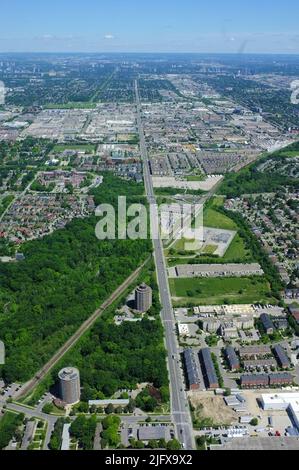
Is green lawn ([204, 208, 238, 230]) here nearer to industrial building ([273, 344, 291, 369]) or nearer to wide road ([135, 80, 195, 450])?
wide road ([135, 80, 195, 450])

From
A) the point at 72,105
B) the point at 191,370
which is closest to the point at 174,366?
the point at 191,370

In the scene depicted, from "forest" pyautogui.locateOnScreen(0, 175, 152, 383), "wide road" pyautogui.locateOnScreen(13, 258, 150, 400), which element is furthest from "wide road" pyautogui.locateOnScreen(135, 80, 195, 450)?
"wide road" pyautogui.locateOnScreen(13, 258, 150, 400)

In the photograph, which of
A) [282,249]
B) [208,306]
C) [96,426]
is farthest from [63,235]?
[96,426]

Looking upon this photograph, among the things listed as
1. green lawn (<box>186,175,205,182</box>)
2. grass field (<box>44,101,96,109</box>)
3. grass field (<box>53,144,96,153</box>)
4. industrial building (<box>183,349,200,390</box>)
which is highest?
grass field (<box>44,101,96,109</box>)

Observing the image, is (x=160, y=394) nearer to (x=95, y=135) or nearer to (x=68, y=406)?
(x=68, y=406)

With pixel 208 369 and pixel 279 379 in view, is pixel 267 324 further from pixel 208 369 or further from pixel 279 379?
pixel 208 369
